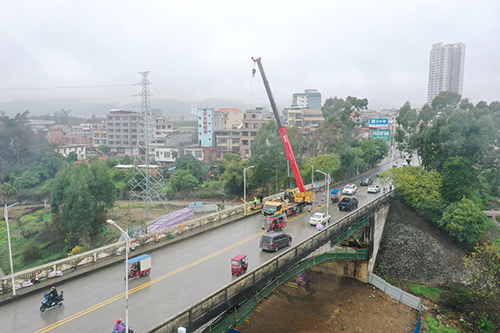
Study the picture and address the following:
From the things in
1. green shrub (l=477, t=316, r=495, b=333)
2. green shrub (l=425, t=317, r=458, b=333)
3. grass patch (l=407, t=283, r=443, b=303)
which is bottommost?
green shrub (l=425, t=317, r=458, b=333)

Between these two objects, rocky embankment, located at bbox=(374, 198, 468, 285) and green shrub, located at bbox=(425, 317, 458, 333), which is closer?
green shrub, located at bbox=(425, 317, 458, 333)

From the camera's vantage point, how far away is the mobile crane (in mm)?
32906

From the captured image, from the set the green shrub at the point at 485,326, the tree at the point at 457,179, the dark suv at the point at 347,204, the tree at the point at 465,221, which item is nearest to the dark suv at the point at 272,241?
the dark suv at the point at 347,204

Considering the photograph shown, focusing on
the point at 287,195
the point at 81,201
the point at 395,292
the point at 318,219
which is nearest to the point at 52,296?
the point at 318,219

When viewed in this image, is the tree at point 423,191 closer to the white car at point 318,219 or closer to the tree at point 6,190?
the white car at point 318,219

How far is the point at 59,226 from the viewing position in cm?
5009

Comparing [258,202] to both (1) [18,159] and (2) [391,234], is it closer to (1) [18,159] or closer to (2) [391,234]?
(2) [391,234]

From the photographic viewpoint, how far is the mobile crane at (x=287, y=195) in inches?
1296

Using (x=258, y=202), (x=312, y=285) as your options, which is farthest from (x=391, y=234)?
(x=258, y=202)

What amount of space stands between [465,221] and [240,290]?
116 feet

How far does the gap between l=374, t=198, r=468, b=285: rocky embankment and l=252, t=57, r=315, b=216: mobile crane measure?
43.7 feet

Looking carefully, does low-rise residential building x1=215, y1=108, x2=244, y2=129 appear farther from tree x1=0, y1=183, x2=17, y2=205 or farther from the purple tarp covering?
tree x1=0, y1=183, x2=17, y2=205

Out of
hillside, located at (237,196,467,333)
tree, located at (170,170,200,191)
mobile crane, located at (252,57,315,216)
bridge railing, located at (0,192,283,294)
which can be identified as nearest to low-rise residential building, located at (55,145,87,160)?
tree, located at (170,170,200,191)

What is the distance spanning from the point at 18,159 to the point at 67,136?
35.9m
